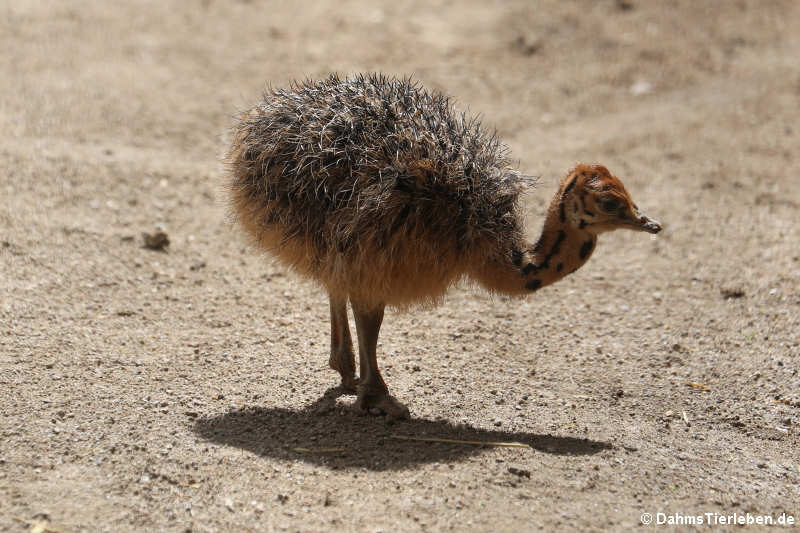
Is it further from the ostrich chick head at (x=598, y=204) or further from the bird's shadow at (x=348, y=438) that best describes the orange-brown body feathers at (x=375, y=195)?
the bird's shadow at (x=348, y=438)

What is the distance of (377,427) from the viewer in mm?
4984

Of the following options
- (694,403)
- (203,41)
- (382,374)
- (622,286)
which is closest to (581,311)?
(622,286)

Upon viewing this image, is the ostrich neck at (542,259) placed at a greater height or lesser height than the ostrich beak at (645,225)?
lesser

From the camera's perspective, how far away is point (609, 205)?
4750 millimetres

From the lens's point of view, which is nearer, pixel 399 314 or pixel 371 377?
pixel 371 377

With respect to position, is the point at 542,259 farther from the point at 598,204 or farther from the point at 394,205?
the point at 394,205

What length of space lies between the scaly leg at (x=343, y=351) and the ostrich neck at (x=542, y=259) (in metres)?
0.96

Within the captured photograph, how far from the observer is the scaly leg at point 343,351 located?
17.5ft

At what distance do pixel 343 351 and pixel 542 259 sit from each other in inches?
54.1

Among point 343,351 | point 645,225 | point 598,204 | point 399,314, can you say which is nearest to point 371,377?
point 343,351

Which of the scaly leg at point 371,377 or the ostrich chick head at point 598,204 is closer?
the ostrich chick head at point 598,204

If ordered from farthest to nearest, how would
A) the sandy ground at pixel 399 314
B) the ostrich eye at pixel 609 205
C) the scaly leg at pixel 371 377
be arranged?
the scaly leg at pixel 371 377
the ostrich eye at pixel 609 205
the sandy ground at pixel 399 314

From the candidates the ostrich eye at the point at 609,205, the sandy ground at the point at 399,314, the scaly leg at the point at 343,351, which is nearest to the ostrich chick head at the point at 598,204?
the ostrich eye at the point at 609,205

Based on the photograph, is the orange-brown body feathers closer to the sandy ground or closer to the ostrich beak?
the ostrich beak
